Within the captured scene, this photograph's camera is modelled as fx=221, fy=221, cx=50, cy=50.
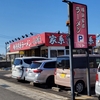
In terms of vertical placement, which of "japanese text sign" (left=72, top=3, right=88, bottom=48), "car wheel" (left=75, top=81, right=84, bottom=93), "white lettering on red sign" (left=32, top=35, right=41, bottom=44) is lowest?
"car wheel" (left=75, top=81, right=84, bottom=93)

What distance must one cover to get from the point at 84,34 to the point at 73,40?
73 cm

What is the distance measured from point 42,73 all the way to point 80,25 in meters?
4.81

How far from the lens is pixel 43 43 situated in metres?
24.8

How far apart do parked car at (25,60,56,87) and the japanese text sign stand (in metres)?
4.31

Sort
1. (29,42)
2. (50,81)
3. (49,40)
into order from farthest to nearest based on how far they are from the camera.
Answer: (29,42)
(49,40)
(50,81)

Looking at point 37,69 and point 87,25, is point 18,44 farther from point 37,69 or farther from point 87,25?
point 87,25

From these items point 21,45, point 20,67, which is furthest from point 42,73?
point 21,45

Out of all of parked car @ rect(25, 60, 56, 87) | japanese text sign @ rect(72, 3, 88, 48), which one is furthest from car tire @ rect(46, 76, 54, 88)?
japanese text sign @ rect(72, 3, 88, 48)

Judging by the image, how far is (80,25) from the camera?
10.5 meters

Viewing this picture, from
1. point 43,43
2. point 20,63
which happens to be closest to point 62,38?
point 43,43

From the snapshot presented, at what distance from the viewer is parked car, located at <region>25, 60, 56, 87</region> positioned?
14.0 meters

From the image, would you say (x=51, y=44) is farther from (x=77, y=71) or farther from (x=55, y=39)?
(x=77, y=71)

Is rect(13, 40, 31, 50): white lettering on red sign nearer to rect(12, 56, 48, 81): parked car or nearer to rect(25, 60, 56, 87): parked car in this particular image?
rect(12, 56, 48, 81): parked car

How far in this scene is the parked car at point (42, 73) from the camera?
550 inches
